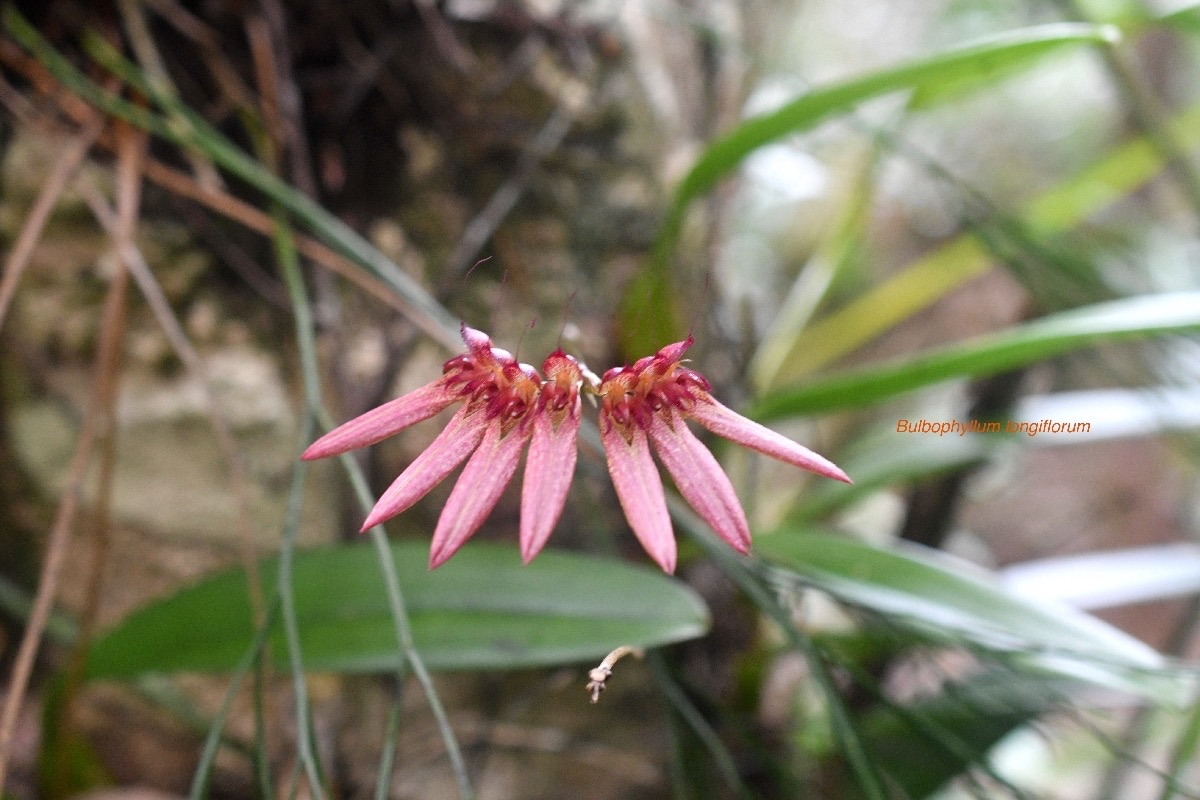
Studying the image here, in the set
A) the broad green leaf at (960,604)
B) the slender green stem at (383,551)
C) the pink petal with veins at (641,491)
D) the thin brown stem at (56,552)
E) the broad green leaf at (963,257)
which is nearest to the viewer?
the pink petal with veins at (641,491)

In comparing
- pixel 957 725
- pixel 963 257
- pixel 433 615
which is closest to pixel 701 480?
pixel 433 615

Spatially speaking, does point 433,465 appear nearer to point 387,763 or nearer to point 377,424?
point 377,424

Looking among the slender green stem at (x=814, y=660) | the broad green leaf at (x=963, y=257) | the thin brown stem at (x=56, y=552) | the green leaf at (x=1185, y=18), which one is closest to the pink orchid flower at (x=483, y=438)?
the slender green stem at (x=814, y=660)

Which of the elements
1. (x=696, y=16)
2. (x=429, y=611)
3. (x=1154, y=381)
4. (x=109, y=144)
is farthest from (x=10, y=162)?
(x=1154, y=381)

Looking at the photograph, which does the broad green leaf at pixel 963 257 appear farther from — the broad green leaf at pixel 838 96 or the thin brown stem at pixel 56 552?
the thin brown stem at pixel 56 552

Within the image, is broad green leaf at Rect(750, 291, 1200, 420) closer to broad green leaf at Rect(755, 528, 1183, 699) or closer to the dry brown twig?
broad green leaf at Rect(755, 528, 1183, 699)
